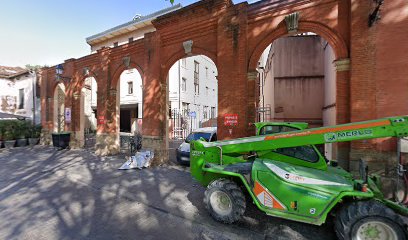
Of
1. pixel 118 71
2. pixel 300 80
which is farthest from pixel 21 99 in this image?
pixel 300 80

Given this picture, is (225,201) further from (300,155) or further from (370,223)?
(370,223)

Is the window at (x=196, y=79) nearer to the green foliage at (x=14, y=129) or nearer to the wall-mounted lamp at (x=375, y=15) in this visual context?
the green foliage at (x=14, y=129)

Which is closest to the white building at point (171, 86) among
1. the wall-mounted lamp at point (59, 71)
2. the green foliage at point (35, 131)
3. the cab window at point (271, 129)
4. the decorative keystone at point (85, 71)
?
the wall-mounted lamp at point (59, 71)

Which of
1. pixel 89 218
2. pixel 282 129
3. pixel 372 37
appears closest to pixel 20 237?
pixel 89 218

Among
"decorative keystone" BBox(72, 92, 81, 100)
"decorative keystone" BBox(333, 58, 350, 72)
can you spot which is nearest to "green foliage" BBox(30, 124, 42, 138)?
"decorative keystone" BBox(72, 92, 81, 100)

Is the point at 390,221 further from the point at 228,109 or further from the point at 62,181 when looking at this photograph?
the point at 62,181

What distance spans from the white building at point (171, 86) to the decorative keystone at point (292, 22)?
12.6 meters

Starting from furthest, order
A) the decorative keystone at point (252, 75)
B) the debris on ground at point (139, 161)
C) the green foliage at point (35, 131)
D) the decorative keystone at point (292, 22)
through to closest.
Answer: the green foliage at point (35, 131) → the debris on ground at point (139, 161) → the decorative keystone at point (252, 75) → the decorative keystone at point (292, 22)

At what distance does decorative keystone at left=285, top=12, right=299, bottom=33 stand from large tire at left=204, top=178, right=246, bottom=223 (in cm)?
541

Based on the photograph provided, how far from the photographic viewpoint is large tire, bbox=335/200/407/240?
284cm

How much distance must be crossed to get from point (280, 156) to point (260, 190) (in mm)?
1012

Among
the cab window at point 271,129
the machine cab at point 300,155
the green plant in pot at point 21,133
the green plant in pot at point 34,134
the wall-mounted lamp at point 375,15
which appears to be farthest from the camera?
the green plant in pot at point 34,134

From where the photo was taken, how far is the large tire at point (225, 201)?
384cm

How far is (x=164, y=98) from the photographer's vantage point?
9.43 m
